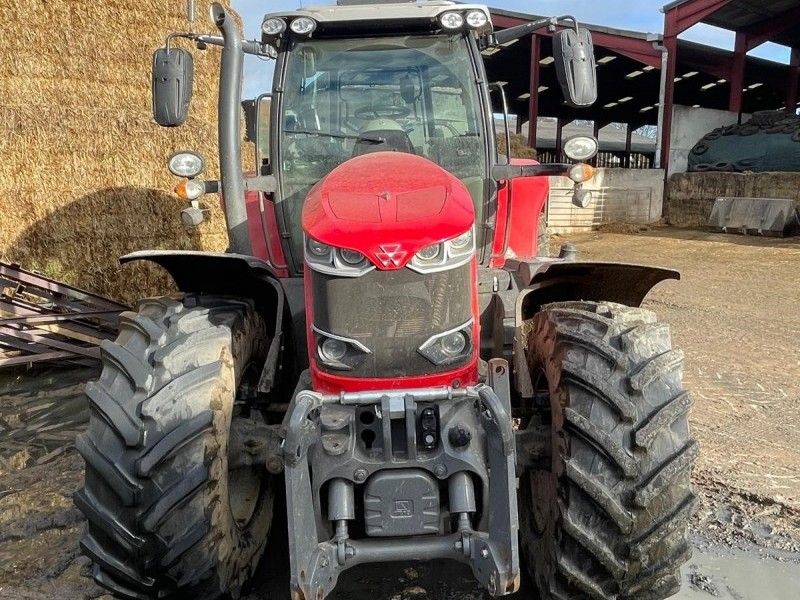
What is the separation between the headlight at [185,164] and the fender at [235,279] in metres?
0.42

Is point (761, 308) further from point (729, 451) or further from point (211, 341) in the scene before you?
point (211, 341)

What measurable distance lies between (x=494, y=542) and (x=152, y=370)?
4.08 feet

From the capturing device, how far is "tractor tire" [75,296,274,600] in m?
2.29

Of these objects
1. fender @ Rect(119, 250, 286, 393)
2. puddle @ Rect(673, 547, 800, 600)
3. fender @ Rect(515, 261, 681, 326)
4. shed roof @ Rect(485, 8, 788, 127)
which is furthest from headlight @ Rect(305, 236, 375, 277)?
shed roof @ Rect(485, 8, 788, 127)

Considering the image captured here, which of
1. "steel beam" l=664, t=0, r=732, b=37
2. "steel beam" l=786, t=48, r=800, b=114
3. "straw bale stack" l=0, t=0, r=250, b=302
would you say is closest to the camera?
"straw bale stack" l=0, t=0, r=250, b=302

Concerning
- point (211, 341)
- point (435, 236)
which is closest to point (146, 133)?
point (211, 341)

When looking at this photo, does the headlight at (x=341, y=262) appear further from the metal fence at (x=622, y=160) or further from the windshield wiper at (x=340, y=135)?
the metal fence at (x=622, y=160)

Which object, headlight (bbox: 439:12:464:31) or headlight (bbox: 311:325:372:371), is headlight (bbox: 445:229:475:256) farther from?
headlight (bbox: 439:12:464:31)

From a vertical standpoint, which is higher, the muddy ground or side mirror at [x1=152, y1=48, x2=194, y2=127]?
side mirror at [x1=152, y1=48, x2=194, y2=127]

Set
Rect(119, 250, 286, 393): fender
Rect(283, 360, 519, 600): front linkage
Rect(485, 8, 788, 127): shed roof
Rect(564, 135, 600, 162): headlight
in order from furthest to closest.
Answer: Rect(485, 8, 788, 127): shed roof
Rect(564, 135, 600, 162): headlight
Rect(119, 250, 286, 393): fender
Rect(283, 360, 519, 600): front linkage

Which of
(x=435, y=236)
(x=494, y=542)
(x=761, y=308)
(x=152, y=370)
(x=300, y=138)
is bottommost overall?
(x=761, y=308)

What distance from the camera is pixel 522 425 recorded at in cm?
304

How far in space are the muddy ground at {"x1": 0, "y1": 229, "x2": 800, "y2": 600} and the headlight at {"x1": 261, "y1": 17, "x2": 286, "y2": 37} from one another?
7.44 ft

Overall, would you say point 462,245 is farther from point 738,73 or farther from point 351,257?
Answer: point 738,73
